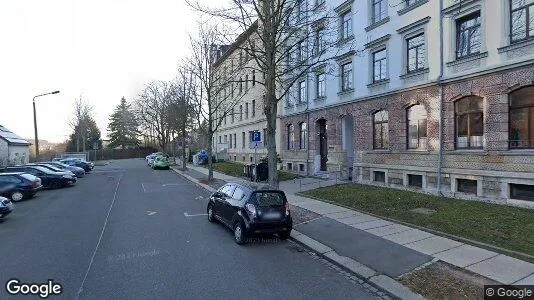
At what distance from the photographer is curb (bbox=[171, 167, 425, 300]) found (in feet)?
19.8

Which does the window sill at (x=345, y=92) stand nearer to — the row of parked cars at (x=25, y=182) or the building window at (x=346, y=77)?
the building window at (x=346, y=77)

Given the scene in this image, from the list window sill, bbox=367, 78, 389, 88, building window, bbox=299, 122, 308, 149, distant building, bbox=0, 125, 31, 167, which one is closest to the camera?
window sill, bbox=367, 78, 389, 88

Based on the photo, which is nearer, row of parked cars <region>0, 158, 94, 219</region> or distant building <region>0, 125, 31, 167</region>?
row of parked cars <region>0, 158, 94, 219</region>

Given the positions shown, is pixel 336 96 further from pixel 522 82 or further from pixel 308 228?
pixel 308 228

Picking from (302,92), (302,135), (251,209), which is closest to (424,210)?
(251,209)

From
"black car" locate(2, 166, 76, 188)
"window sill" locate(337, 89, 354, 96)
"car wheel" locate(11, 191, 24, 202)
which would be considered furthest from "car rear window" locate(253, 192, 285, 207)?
"black car" locate(2, 166, 76, 188)

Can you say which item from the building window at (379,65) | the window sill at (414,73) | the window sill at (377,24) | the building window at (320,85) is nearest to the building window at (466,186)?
the window sill at (414,73)

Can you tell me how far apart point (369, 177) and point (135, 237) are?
13001mm

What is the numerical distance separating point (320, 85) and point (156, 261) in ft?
63.0

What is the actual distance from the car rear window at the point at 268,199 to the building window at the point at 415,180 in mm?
8867

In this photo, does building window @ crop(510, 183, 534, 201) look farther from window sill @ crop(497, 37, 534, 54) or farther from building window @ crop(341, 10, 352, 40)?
building window @ crop(341, 10, 352, 40)

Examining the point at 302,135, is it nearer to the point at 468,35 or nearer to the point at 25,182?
the point at 468,35

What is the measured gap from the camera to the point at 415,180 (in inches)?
644

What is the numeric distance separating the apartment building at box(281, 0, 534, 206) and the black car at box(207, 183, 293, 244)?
8.07 metres
